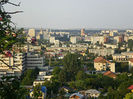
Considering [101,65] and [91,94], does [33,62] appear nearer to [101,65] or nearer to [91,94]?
[101,65]

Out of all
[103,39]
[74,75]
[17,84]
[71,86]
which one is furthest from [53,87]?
[103,39]

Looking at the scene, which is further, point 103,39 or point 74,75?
point 103,39

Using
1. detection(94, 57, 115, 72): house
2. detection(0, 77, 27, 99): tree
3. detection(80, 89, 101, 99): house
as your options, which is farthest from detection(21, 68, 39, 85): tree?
detection(0, 77, 27, 99): tree

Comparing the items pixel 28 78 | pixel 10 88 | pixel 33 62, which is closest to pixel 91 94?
pixel 28 78

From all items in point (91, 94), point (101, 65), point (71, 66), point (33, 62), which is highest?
point (71, 66)

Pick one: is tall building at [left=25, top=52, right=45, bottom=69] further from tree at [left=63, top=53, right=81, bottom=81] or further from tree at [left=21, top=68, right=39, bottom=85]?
tree at [left=21, top=68, right=39, bottom=85]

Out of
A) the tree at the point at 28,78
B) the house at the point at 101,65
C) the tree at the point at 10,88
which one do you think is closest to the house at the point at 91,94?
the tree at the point at 28,78

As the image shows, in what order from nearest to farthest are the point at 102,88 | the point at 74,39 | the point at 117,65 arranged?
the point at 102,88 → the point at 117,65 → the point at 74,39

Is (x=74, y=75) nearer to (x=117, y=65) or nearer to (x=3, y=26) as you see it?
(x=117, y=65)

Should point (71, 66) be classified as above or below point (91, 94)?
above

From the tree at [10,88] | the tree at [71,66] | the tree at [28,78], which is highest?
the tree at [10,88]

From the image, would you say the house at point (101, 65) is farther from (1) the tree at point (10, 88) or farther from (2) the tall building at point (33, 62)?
(1) the tree at point (10, 88)
